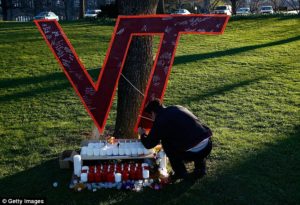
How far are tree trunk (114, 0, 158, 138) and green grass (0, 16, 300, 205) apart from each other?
1117 mm

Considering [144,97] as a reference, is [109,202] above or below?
below

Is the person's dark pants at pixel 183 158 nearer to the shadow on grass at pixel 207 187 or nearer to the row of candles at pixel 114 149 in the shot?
the shadow on grass at pixel 207 187

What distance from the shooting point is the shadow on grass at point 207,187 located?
15.7ft


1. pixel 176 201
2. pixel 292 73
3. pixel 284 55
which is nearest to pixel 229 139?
pixel 176 201

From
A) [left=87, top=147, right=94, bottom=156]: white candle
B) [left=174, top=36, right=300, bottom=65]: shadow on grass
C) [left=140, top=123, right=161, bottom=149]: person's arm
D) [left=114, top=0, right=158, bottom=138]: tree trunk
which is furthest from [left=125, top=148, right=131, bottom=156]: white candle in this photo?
[left=174, top=36, right=300, bottom=65]: shadow on grass

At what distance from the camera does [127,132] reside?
20.3 ft

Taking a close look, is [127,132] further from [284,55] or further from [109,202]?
[284,55]

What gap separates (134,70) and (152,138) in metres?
1.29

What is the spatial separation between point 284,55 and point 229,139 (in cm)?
711

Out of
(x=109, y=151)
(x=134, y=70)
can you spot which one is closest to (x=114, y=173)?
(x=109, y=151)

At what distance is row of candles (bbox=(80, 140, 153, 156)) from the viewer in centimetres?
530

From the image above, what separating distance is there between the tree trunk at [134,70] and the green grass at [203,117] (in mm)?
1117

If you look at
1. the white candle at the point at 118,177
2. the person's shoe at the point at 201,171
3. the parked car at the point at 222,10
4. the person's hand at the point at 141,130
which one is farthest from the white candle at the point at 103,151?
the parked car at the point at 222,10

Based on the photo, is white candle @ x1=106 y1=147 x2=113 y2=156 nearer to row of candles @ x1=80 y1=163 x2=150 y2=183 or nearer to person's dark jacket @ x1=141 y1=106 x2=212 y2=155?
row of candles @ x1=80 y1=163 x2=150 y2=183
